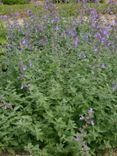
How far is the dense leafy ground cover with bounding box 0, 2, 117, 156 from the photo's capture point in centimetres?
353

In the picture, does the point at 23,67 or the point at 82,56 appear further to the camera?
the point at 82,56

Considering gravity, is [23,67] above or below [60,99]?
above

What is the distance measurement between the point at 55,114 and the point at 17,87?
0.66m

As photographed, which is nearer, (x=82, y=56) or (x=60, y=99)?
(x=60, y=99)

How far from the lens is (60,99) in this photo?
383 cm

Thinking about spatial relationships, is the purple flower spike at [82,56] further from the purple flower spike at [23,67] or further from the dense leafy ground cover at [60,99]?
the purple flower spike at [23,67]

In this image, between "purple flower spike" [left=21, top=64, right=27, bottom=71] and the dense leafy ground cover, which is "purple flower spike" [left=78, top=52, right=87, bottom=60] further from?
"purple flower spike" [left=21, top=64, right=27, bottom=71]

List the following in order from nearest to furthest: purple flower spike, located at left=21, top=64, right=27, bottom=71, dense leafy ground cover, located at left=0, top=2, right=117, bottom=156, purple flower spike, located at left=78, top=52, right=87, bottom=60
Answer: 1. dense leafy ground cover, located at left=0, top=2, right=117, bottom=156
2. purple flower spike, located at left=21, top=64, right=27, bottom=71
3. purple flower spike, located at left=78, top=52, right=87, bottom=60

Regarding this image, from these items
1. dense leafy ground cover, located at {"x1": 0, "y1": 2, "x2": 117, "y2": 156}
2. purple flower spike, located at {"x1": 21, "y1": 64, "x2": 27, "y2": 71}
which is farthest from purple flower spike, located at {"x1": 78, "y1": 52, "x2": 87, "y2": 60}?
purple flower spike, located at {"x1": 21, "y1": 64, "x2": 27, "y2": 71}

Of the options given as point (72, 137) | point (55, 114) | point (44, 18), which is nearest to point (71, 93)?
point (55, 114)

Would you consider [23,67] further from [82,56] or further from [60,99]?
[82,56]

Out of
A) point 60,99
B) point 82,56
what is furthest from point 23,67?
point 82,56

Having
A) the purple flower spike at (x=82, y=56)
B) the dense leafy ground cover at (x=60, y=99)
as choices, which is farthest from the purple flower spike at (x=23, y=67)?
the purple flower spike at (x=82, y=56)

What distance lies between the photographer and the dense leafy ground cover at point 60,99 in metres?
3.53
